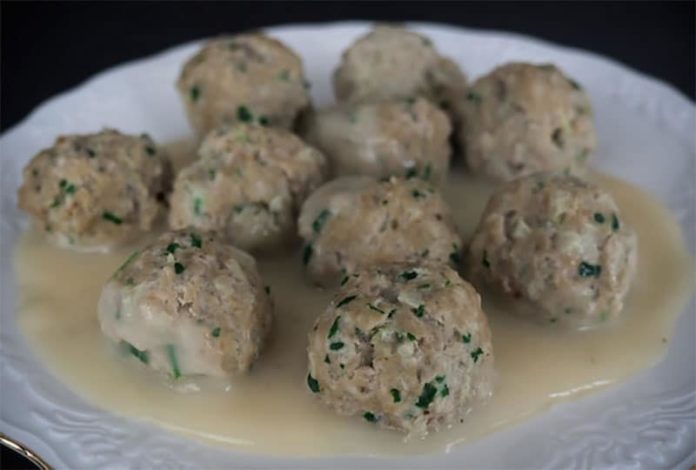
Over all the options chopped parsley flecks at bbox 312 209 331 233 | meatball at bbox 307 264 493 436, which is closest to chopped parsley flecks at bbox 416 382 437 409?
meatball at bbox 307 264 493 436

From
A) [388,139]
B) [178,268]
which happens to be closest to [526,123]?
[388,139]

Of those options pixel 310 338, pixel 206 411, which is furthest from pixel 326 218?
pixel 206 411

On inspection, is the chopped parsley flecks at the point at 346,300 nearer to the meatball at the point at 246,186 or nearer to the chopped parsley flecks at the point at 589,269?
the meatball at the point at 246,186

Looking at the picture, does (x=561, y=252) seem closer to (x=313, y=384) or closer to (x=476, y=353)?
(x=476, y=353)

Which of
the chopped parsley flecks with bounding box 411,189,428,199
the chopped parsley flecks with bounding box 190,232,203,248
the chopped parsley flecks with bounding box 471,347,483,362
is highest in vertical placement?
the chopped parsley flecks with bounding box 411,189,428,199

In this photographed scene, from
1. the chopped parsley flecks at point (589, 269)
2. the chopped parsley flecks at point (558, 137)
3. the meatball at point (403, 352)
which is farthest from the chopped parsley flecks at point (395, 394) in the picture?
the chopped parsley flecks at point (558, 137)

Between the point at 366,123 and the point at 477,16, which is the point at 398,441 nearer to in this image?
Answer: the point at 366,123

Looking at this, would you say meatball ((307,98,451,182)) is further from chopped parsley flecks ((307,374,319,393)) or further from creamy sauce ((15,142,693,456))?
chopped parsley flecks ((307,374,319,393))
